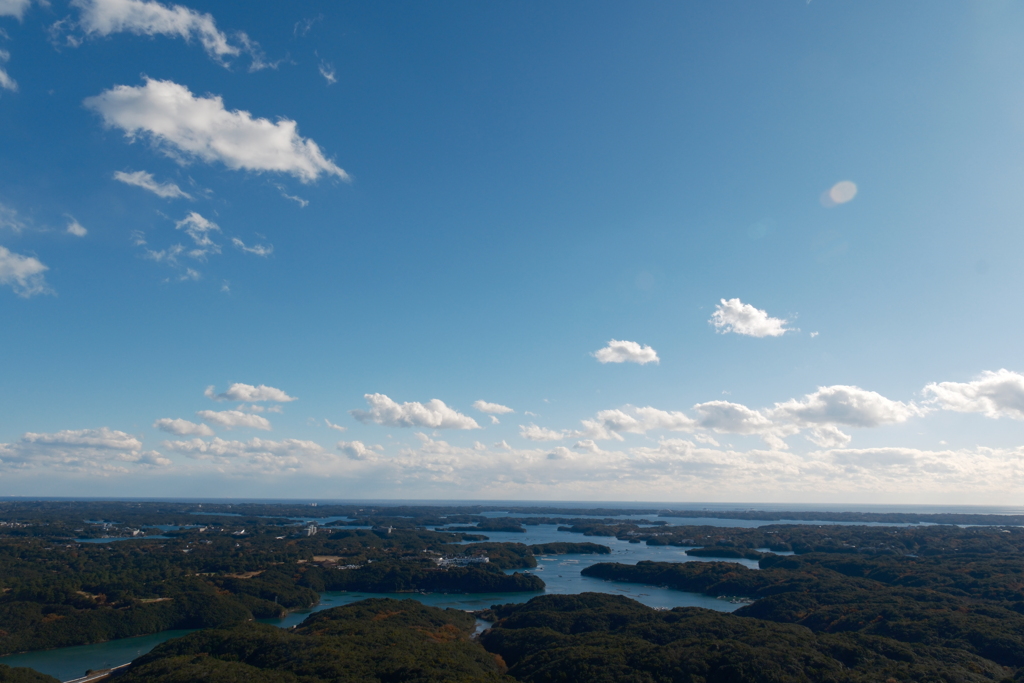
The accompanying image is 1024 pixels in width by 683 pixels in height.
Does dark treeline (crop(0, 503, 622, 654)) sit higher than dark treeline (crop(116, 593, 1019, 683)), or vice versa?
dark treeline (crop(116, 593, 1019, 683))

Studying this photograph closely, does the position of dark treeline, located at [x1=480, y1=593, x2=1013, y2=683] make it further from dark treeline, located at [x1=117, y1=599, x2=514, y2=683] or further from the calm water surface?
the calm water surface

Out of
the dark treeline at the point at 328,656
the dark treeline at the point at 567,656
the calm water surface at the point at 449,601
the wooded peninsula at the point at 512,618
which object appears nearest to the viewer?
the dark treeline at the point at 328,656

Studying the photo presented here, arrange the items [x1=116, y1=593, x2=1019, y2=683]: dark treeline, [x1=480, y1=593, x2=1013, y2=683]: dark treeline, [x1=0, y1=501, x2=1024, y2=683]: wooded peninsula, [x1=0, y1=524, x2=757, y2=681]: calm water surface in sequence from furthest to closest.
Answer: [x1=0, y1=524, x2=757, y2=681]: calm water surface, [x1=0, y1=501, x2=1024, y2=683]: wooded peninsula, [x1=480, y1=593, x2=1013, y2=683]: dark treeline, [x1=116, y1=593, x2=1019, y2=683]: dark treeline

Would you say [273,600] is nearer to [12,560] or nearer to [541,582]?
[541,582]

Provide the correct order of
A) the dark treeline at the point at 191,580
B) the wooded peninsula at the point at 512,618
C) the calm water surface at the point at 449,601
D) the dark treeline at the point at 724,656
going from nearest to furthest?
1. the dark treeline at the point at 724,656
2. the wooded peninsula at the point at 512,618
3. the calm water surface at the point at 449,601
4. the dark treeline at the point at 191,580

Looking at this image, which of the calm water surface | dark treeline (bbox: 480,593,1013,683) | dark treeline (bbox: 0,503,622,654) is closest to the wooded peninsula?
dark treeline (bbox: 480,593,1013,683)

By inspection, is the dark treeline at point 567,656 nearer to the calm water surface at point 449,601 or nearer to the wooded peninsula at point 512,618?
the wooded peninsula at point 512,618

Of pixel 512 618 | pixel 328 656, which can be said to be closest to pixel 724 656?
pixel 328 656

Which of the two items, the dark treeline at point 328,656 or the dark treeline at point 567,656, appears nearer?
the dark treeline at point 328,656

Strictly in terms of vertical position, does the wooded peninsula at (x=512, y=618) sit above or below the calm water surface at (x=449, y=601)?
above

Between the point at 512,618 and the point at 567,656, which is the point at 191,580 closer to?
the point at 512,618

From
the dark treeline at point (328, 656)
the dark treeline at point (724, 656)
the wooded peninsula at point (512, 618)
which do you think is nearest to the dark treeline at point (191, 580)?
the wooded peninsula at point (512, 618)

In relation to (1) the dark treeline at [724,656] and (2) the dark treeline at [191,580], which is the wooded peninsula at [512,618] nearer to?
(1) the dark treeline at [724,656]
